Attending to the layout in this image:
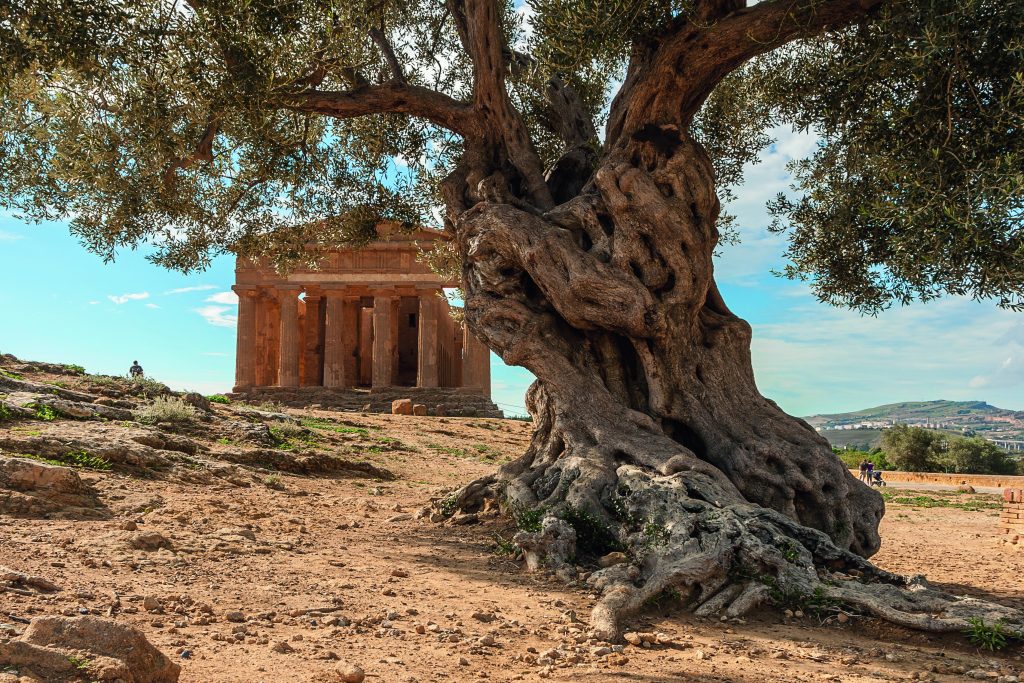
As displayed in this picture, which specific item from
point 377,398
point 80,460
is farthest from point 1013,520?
point 377,398

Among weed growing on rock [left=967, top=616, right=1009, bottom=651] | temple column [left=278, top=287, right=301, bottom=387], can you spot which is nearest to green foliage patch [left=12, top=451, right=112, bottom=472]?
weed growing on rock [left=967, top=616, right=1009, bottom=651]

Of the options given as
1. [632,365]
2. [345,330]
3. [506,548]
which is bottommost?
[506,548]

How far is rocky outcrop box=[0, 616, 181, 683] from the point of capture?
3.22 metres

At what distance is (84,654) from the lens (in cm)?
335

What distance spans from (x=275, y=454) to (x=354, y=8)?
22.4 ft

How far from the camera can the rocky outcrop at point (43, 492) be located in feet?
22.7

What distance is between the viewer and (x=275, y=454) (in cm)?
1216

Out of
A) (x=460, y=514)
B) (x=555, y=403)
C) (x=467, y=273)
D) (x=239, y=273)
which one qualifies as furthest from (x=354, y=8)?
(x=239, y=273)

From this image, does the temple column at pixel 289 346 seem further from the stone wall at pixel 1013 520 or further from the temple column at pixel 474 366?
the stone wall at pixel 1013 520

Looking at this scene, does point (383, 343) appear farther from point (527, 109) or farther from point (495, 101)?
point (495, 101)

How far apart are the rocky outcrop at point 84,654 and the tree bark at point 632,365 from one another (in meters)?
3.67

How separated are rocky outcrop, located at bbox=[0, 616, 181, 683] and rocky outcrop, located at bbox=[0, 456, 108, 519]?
4091mm

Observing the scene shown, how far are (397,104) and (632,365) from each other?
471cm

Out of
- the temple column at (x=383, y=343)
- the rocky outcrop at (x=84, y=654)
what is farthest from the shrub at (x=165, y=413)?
the temple column at (x=383, y=343)
